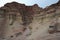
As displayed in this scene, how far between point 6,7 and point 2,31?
11.7 feet

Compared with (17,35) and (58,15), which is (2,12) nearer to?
(17,35)

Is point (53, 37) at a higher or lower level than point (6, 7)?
lower

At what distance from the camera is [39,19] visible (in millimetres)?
22453

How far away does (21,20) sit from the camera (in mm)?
28406

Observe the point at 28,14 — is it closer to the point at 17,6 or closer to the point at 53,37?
the point at 17,6

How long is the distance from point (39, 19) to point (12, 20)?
6.36 m

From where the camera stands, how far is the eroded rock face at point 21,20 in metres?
21.7

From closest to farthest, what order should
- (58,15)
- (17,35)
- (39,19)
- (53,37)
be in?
1. (53,37)
2. (58,15)
3. (39,19)
4. (17,35)

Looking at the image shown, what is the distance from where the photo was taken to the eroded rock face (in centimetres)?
2173

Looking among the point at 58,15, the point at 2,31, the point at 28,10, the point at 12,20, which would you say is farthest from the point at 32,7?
the point at 58,15

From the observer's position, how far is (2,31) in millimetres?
26938

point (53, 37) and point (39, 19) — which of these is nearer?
point (53, 37)

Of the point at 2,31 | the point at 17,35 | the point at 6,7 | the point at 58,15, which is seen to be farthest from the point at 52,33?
the point at 6,7

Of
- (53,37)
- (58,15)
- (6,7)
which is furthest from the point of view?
(6,7)
